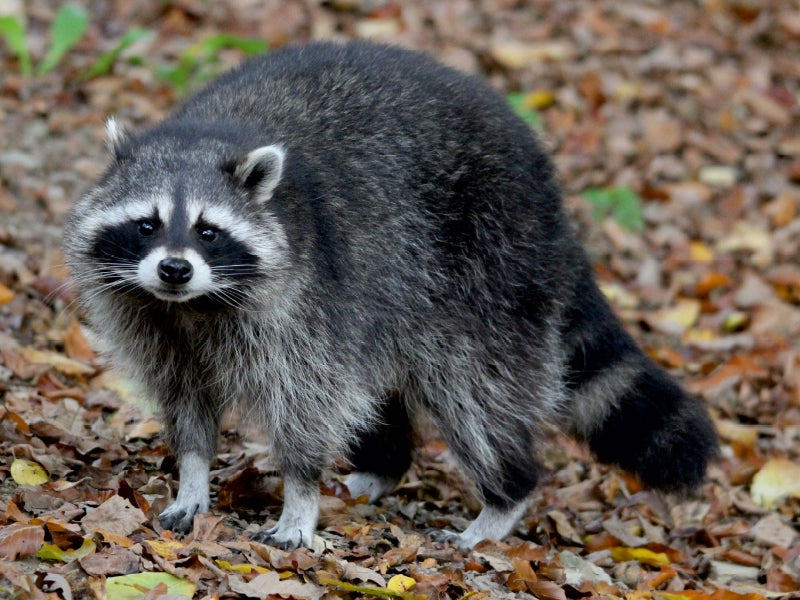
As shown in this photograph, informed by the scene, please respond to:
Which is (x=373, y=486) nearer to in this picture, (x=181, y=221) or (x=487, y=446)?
(x=487, y=446)

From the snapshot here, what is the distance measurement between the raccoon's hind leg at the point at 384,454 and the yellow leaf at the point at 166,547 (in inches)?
67.4

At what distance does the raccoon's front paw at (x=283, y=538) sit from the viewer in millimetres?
5305

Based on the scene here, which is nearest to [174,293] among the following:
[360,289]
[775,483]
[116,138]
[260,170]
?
[260,170]

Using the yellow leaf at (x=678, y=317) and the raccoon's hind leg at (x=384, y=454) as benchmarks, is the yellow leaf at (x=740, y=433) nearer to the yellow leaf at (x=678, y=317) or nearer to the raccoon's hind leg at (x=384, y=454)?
the yellow leaf at (x=678, y=317)

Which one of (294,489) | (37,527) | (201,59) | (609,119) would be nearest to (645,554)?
(294,489)

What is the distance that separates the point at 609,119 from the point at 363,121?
549 cm

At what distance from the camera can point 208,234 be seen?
509cm

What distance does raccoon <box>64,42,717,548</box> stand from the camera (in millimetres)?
5227

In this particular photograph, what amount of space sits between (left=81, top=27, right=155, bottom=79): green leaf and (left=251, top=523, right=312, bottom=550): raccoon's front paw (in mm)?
5421

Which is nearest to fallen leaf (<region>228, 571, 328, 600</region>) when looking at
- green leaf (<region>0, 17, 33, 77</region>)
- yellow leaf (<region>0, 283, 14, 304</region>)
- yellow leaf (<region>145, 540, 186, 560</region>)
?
yellow leaf (<region>145, 540, 186, 560</region>)

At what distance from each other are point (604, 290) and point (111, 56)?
4472mm

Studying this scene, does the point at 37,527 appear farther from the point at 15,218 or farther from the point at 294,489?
the point at 15,218

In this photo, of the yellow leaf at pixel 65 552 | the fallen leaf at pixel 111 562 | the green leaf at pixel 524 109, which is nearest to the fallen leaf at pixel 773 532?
the fallen leaf at pixel 111 562

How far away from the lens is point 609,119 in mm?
10930
